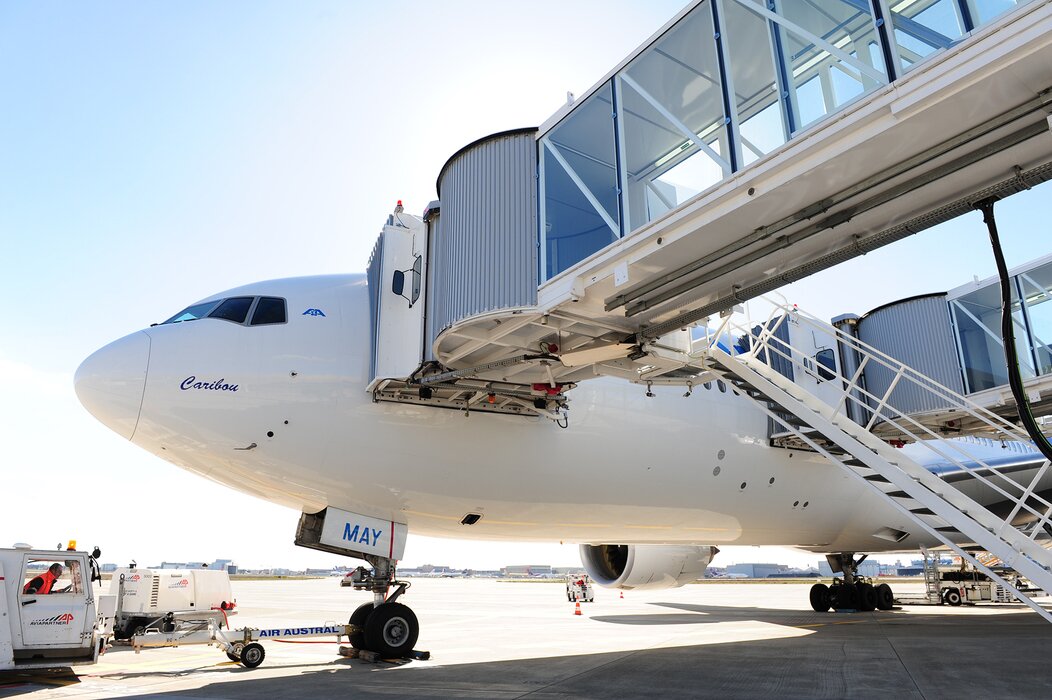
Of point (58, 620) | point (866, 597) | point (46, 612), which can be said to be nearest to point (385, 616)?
point (58, 620)

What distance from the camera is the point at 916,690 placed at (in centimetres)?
638

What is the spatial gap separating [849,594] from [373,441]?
14.3 m

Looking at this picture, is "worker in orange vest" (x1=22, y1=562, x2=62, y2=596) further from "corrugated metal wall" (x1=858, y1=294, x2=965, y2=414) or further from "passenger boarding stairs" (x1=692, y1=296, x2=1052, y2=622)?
"corrugated metal wall" (x1=858, y1=294, x2=965, y2=414)

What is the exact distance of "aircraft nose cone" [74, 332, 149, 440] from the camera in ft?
22.1

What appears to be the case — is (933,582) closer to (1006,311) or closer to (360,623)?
(360,623)

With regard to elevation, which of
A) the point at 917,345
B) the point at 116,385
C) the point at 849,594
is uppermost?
the point at 917,345

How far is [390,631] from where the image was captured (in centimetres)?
786

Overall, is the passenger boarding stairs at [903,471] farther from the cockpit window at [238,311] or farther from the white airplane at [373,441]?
the cockpit window at [238,311]

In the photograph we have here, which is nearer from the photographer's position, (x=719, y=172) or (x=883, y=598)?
(x=719, y=172)

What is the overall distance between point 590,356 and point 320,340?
2921 mm

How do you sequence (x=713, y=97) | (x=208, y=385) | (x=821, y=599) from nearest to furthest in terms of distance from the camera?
(x=713, y=97) < (x=208, y=385) < (x=821, y=599)

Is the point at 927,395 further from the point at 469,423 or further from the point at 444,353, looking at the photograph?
the point at 444,353

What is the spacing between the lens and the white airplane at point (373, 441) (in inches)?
272

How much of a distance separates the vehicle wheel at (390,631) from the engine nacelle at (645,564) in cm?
522
